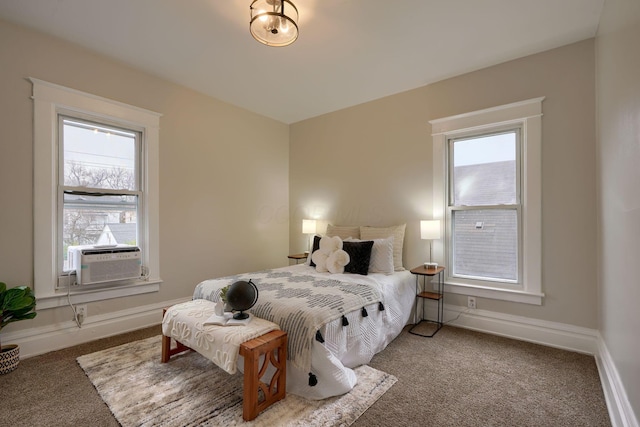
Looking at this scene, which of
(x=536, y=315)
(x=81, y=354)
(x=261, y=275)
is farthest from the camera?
(x=261, y=275)

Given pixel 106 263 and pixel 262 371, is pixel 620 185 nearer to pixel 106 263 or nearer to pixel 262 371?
pixel 262 371

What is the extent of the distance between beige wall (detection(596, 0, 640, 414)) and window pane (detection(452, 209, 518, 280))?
667mm

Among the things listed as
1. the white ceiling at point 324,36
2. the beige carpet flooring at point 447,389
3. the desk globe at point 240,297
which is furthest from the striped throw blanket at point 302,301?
the white ceiling at point 324,36

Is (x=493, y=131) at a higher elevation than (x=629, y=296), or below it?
higher

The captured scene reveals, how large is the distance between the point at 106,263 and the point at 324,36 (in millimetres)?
2882

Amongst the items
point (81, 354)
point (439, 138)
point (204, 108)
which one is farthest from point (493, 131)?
point (81, 354)

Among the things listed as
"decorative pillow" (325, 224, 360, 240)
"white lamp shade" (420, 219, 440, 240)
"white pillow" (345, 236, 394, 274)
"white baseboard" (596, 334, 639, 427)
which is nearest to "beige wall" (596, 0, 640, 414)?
"white baseboard" (596, 334, 639, 427)

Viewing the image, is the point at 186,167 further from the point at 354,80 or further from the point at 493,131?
the point at 493,131

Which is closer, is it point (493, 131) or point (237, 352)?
point (237, 352)

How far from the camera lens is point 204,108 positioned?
3.73m

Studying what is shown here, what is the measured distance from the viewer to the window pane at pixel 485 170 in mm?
2994

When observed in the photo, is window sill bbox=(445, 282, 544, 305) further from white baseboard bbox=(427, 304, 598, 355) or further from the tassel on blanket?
the tassel on blanket

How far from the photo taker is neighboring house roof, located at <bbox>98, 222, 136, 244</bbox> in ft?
9.82

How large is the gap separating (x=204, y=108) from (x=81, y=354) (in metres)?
2.84
